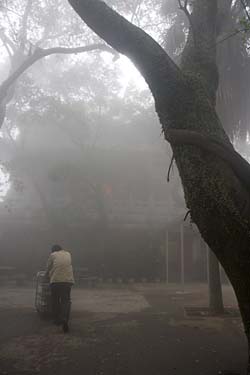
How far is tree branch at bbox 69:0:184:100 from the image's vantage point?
15.8 ft

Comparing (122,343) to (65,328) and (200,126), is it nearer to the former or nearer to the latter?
(65,328)

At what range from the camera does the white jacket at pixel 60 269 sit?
8500 mm

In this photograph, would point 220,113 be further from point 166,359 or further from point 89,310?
point 166,359

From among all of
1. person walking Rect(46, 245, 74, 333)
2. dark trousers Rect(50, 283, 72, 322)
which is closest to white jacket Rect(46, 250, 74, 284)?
person walking Rect(46, 245, 74, 333)

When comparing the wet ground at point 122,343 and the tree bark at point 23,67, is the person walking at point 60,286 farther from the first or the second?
the tree bark at point 23,67

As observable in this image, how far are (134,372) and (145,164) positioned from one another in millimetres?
17805

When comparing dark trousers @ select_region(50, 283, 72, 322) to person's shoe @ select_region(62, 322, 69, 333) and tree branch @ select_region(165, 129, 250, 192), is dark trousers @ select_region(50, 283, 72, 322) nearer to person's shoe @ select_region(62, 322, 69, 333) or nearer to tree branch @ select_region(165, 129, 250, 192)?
person's shoe @ select_region(62, 322, 69, 333)

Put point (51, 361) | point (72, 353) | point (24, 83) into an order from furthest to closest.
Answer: point (24, 83)
point (72, 353)
point (51, 361)

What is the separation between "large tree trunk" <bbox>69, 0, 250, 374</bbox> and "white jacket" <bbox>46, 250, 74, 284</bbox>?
15.6ft

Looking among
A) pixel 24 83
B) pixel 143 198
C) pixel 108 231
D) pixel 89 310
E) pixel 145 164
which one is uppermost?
pixel 24 83

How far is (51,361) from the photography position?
19.9 feet

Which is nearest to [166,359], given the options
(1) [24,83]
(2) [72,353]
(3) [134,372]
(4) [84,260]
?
(3) [134,372]

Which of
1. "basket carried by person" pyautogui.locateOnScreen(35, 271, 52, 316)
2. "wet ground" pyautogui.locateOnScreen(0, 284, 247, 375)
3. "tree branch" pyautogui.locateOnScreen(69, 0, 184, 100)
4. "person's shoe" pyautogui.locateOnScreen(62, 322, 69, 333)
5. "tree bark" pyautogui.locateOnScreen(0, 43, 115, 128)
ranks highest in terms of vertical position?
"tree bark" pyautogui.locateOnScreen(0, 43, 115, 128)

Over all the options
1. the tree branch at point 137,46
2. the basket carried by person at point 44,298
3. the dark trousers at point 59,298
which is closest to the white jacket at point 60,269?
the dark trousers at point 59,298
